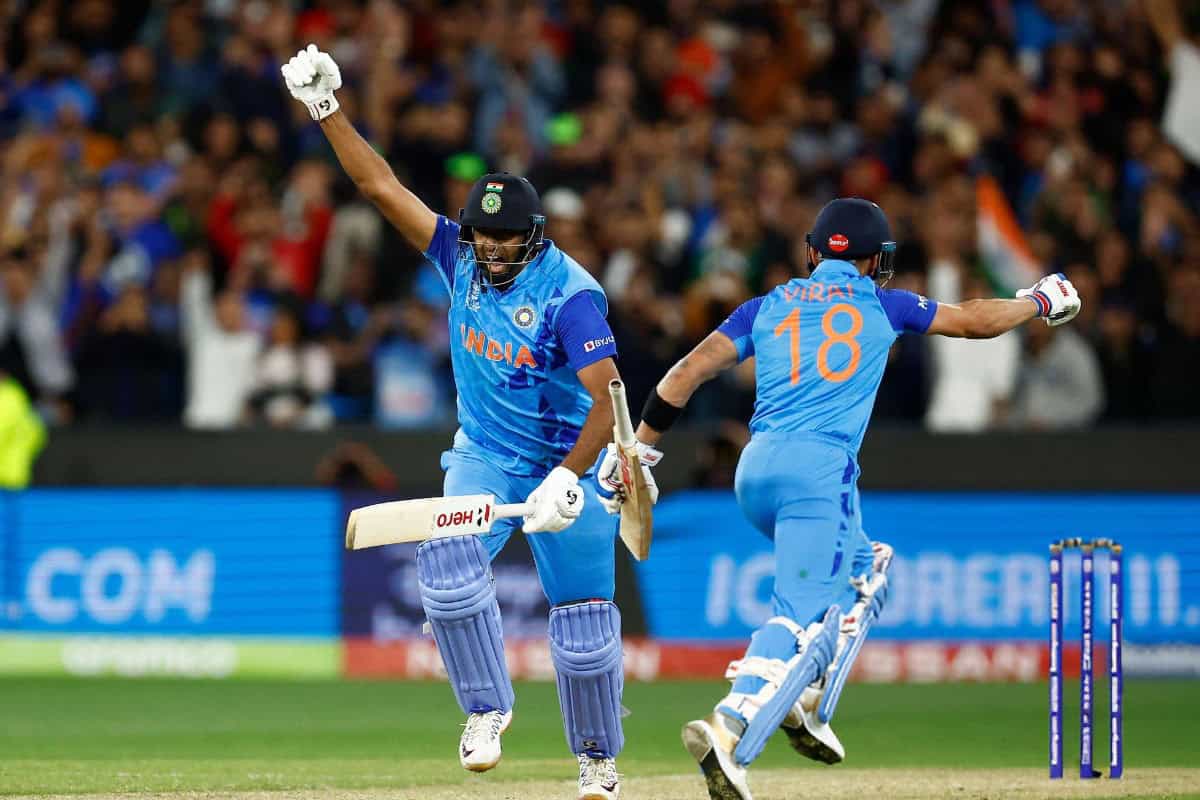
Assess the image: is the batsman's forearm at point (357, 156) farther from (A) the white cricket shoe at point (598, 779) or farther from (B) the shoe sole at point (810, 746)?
(B) the shoe sole at point (810, 746)

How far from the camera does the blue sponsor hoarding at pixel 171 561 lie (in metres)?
13.1

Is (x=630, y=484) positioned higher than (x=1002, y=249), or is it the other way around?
(x=1002, y=249)

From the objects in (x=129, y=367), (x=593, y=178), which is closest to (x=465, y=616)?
(x=129, y=367)

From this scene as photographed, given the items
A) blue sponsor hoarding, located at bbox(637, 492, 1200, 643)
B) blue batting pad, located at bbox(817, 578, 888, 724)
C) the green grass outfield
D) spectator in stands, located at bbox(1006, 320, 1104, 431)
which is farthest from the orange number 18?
spectator in stands, located at bbox(1006, 320, 1104, 431)

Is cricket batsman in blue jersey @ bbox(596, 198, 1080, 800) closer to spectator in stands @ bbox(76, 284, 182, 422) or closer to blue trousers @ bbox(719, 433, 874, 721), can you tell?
blue trousers @ bbox(719, 433, 874, 721)

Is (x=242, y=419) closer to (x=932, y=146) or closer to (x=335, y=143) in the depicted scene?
(x=932, y=146)

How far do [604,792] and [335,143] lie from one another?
99.6 inches

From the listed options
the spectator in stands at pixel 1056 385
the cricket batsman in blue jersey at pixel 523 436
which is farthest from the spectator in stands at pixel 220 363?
the cricket batsman in blue jersey at pixel 523 436

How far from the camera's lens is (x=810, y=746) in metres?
7.12

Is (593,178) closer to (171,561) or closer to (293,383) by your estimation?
(293,383)

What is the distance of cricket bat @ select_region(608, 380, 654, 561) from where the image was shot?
686 centimetres

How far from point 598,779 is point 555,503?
42.9 inches

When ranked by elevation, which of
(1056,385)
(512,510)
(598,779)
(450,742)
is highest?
(1056,385)

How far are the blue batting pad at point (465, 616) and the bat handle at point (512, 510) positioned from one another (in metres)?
0.13
